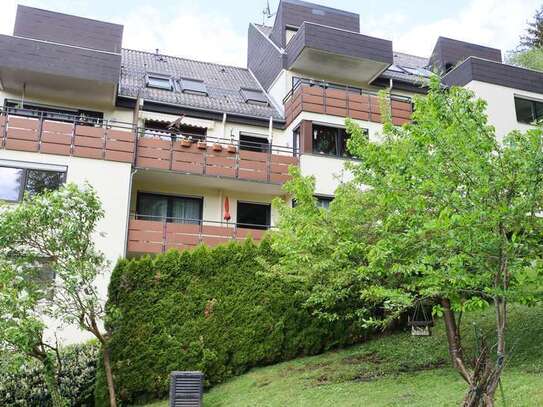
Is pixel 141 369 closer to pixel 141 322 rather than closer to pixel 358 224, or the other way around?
pixel 141 322

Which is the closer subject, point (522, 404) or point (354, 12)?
point (522, 404)

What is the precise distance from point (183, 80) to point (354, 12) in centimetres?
1010

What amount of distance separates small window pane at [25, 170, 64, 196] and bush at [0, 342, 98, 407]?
245 inches

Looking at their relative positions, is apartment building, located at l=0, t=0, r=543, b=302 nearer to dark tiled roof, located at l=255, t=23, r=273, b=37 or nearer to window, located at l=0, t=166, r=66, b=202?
window, located at l=0, t=166, r=66, b=202

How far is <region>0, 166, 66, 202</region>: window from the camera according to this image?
17625 mm

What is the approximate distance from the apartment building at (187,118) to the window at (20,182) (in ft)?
0.11

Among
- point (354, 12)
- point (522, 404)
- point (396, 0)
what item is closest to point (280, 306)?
point (522, 404)

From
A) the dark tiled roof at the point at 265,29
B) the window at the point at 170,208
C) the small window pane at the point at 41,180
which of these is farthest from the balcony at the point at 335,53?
the small window pane at the point at 41,180

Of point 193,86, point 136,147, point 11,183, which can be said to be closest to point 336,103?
point 193,86

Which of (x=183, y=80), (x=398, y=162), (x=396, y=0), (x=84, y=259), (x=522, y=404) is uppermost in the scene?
(x=183, y=80)

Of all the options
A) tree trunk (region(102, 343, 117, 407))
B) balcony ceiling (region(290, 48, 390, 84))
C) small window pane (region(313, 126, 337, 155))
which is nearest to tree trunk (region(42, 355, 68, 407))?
tree trunk (region(102, 343, 117, 407))

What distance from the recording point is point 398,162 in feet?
28.2

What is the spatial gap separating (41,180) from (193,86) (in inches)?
362

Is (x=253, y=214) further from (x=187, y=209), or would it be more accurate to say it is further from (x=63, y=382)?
(x=63, y=382)
